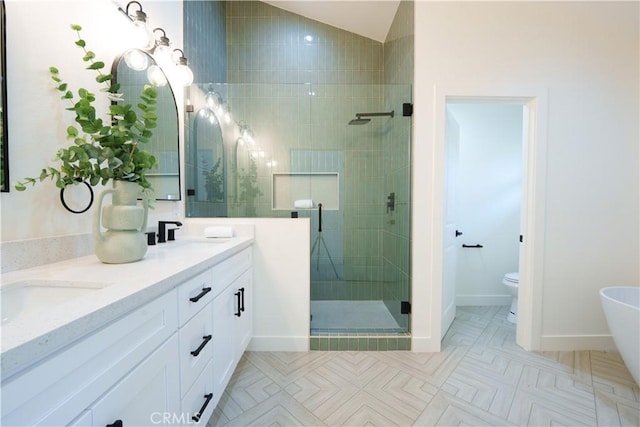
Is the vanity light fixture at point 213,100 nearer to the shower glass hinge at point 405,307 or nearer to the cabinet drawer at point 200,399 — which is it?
the cabinet drawer at point 200,399

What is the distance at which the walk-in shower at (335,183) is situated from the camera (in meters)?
2.25

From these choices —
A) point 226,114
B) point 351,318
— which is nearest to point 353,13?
point 226,114

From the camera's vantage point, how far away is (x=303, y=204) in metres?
2.40

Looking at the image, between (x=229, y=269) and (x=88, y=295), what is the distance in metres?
0.84

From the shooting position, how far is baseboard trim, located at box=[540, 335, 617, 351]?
207 cm

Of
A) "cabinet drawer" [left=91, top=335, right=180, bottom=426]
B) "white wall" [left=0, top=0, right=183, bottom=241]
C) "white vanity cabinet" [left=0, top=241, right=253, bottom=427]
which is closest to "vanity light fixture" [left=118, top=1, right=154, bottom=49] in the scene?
"white wall" [left=0, top=0, right=183, bottom=241]

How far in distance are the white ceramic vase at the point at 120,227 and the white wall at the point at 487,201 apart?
9.62ft

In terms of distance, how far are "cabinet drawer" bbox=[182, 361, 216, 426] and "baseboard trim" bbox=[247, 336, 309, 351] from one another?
0.79 metres

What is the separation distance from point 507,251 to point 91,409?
11.5ft

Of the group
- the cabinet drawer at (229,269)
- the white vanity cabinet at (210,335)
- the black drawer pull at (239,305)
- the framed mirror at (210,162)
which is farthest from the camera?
the framed mirror at (210,162)

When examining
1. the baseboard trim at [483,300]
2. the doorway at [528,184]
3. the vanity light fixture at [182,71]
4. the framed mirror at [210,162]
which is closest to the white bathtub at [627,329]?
the doorway at [528,184]

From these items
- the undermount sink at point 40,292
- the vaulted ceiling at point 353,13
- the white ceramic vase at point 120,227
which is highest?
the vaulted ceiling at point 353,13

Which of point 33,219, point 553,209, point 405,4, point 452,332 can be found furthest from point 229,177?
point 553,209

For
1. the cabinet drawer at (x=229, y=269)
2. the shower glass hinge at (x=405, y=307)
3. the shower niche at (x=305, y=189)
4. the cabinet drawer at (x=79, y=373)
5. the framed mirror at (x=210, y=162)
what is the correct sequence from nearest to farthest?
1. the cabinet drawer at (x=79, y=373)
2. the cabinet drawer at (x=229, y=269)
3. the shower glass hinge at (x=405, y=307)
4. the framed mirror at (x=210, y=162)
5. the shower niche at (x=305, y=189)
